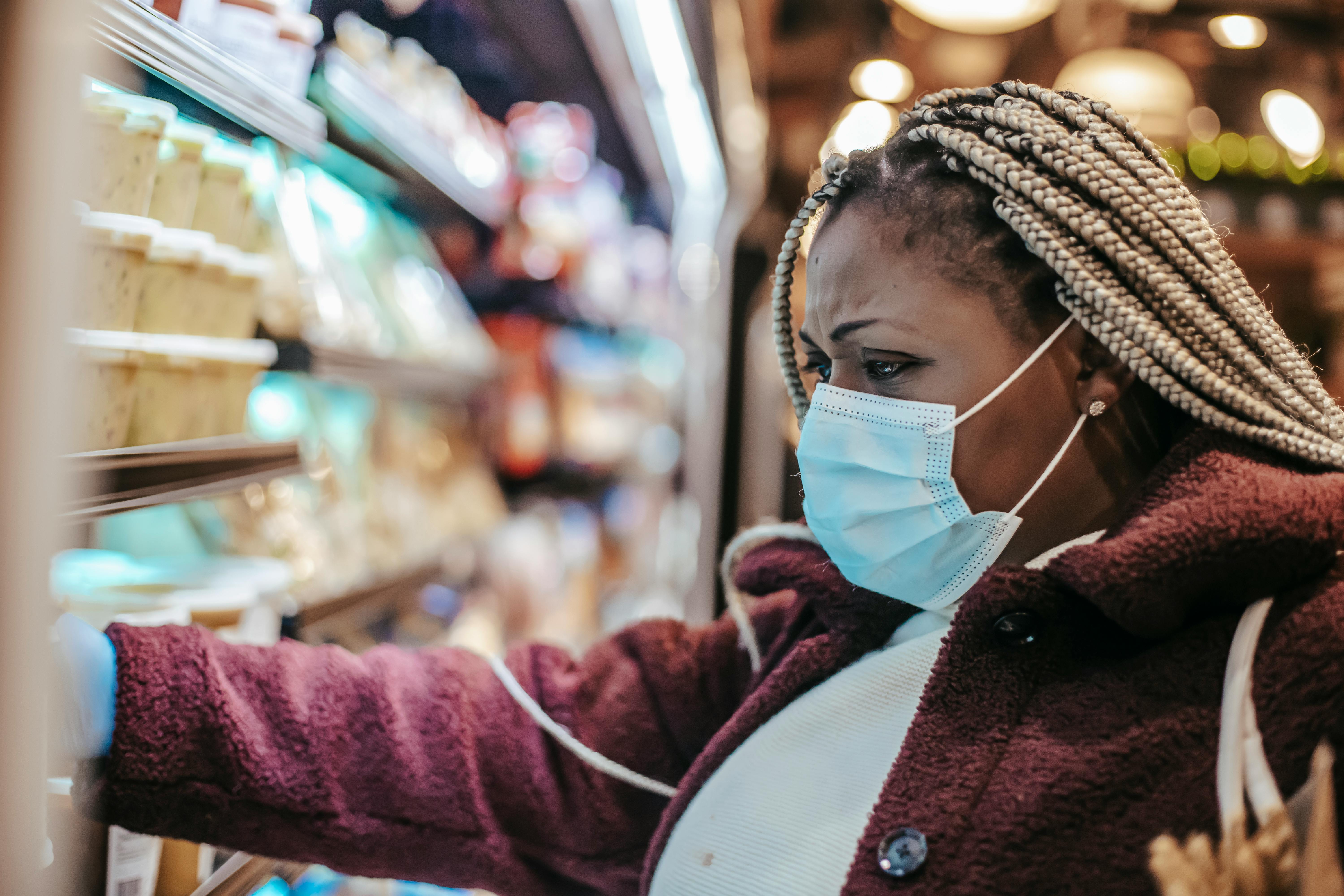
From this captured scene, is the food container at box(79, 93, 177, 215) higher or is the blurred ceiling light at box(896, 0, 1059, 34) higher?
the blurred ceiling light at box(896, 0, 1059, 34)

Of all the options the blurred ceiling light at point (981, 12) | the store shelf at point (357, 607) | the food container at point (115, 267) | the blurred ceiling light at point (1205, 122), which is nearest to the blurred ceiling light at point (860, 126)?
the blurred ceiling light at point (981, 12)

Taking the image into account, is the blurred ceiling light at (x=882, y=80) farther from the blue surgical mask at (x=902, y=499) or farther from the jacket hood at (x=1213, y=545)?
the jacket hood at (x=1213, y=545)

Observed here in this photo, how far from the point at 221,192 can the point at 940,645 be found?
1.02 meters

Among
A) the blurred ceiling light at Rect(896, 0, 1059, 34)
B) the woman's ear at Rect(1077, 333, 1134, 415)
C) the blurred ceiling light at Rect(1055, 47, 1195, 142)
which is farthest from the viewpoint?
the blurred ceiling light at Rect(1055, 47, 1195, 142)

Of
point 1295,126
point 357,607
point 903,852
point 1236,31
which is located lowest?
point 357,607

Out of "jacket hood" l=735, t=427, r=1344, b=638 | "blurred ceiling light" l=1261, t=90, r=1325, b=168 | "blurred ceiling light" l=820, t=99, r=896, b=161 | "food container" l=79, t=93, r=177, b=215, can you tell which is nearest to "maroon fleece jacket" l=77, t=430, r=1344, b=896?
"jacket hood" l=735, t=427, r=1344, b=638

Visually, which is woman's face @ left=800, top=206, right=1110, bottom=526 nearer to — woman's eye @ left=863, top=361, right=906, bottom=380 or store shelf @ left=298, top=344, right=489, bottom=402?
woman's eye @ left=863, top=361, right=906, bottom=380

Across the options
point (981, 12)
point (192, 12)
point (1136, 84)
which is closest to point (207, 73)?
point (192, 12)

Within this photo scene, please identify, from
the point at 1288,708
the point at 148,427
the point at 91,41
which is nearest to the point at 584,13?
the point at 148,427

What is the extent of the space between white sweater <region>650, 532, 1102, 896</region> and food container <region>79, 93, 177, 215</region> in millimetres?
862

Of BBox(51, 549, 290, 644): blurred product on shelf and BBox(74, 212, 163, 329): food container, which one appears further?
BBox(51, 549, 290, 644): blurred product on shelf

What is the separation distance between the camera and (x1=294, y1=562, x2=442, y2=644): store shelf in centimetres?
146

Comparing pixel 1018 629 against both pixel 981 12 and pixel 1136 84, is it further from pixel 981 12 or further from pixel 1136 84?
pixel 1136 84

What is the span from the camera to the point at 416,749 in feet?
3.63
